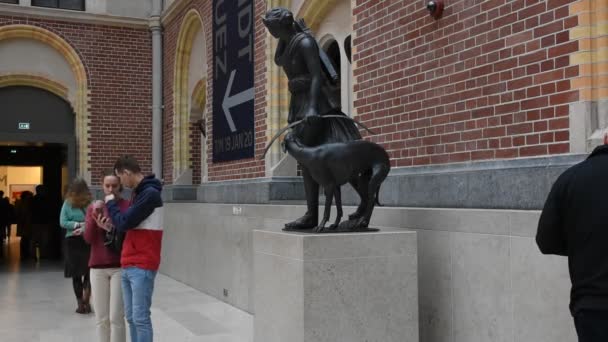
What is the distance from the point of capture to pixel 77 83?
15.4 m

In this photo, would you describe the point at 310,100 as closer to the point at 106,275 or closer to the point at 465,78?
the point at 465,78

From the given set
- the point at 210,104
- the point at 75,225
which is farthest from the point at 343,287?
the point at 210,104

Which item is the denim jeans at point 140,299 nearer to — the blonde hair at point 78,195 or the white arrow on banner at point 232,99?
the blonde hair at point 78,195

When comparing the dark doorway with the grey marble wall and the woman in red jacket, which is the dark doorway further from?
the grey marble wall

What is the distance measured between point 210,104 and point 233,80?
1319 millimetres

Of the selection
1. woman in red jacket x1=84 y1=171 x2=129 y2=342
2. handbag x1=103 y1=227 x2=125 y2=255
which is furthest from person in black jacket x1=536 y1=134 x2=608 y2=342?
woman in red jacket x1=84 y1=171 x2=129 y2=342

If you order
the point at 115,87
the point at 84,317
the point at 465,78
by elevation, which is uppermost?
the point at 115,87

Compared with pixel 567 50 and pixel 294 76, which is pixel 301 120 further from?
pixel 567 50

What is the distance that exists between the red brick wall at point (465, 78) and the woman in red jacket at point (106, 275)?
8.52ft

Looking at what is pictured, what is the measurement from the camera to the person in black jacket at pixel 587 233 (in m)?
2.84

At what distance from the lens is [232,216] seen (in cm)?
967

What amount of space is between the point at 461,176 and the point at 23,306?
715cm

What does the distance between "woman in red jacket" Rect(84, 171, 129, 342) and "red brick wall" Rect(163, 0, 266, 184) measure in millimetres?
4008

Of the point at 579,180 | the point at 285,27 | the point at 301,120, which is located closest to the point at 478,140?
the point at 301,120
